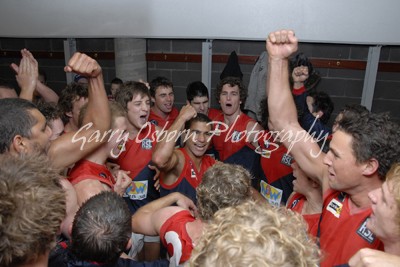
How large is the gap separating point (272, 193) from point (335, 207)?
3.58ft

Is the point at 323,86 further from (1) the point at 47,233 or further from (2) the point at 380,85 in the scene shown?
(1) the point at 47,233

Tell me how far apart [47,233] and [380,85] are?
4.92 metres

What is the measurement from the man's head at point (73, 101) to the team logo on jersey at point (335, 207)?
221 centimetres

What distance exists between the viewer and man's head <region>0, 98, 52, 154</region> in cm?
163

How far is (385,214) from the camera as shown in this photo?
1.30 metres

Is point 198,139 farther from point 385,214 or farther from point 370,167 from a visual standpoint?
point 385,214

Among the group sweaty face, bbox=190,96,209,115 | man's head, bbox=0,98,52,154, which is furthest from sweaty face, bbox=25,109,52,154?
sweaty face, bbox=190,96,209,115

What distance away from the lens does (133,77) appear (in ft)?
17.0

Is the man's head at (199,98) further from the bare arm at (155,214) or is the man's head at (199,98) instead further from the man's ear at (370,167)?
the man's ear at (370,167)

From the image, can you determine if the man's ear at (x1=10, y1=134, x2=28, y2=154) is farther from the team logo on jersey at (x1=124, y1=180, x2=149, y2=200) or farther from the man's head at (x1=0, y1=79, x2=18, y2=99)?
the man's head at (x1=0, y1=79, x2=18, y2=99)

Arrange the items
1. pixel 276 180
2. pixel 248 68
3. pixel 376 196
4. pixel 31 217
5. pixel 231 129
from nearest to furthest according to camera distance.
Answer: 1. pixel 31 217
2. pixel 376 196
3. pixel 276 180
4. pixel 231 129
5. pixel 248 68

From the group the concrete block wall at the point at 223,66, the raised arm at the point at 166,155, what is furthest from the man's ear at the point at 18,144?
the concrete block wall at the point at 223,66

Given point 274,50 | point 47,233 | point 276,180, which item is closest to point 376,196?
point 274,50

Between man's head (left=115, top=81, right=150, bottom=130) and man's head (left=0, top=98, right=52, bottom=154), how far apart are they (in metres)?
1.28
